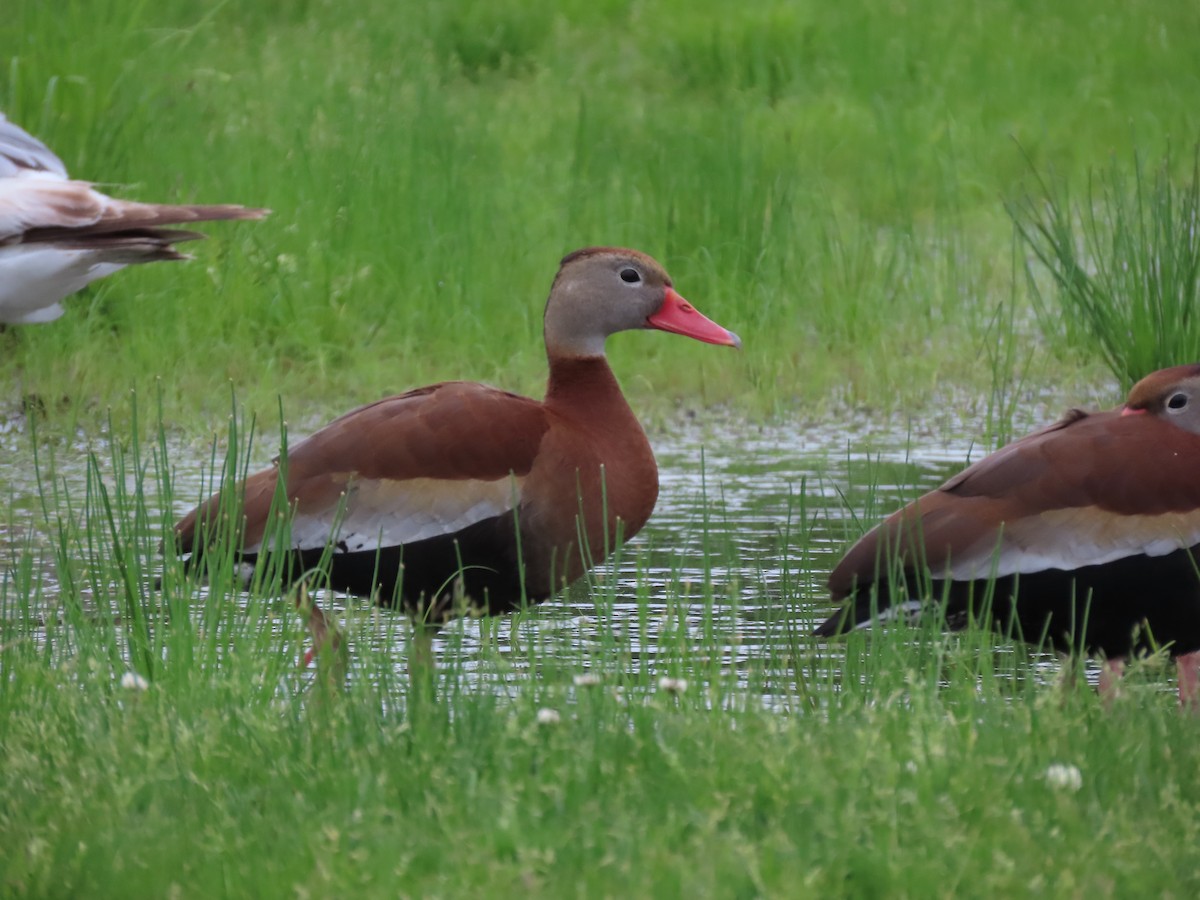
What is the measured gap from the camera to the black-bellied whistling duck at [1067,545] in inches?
160

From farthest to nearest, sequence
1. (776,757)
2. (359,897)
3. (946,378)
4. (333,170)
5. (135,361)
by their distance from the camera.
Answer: (333,170), (946,378), (135,361), (776,757), (359,897)

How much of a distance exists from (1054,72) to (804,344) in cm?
625

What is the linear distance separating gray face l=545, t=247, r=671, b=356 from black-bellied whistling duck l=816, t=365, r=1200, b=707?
3.61 feet

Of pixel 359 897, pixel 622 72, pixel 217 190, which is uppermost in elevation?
pixel 622 72

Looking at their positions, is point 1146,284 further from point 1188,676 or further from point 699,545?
point 1188,676

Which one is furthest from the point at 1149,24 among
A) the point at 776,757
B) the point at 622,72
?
the point at 776,757

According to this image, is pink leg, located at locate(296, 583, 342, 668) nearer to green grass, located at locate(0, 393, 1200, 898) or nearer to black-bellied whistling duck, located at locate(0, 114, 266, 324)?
green grass, located at locate(0, 393, 1200, 898)

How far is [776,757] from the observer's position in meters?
3.13

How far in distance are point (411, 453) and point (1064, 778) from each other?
76.6 inches

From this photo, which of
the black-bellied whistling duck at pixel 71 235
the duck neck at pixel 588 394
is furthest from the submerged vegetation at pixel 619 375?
the black-bellied whistling duck at pixel 71 235

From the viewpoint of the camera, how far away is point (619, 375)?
787 centimetres

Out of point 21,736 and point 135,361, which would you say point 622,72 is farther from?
point 21,736

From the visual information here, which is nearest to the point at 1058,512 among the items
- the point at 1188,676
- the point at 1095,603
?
the point at 1095,603

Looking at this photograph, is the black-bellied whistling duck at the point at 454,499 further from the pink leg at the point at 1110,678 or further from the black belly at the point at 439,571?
the pink leg at the point at 1110,678
